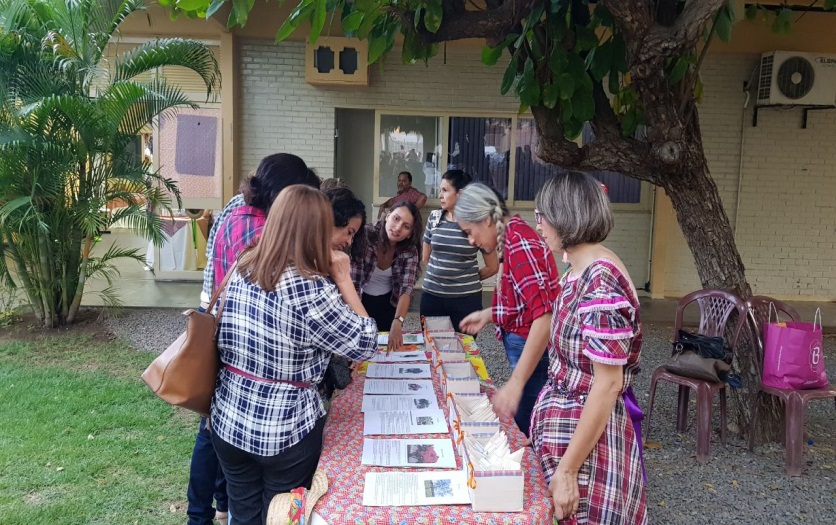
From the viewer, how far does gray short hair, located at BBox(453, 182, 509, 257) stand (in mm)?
2719

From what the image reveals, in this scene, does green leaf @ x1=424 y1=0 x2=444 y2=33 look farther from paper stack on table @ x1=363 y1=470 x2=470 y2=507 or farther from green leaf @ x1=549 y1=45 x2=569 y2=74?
paper stack on table @ x1=363 y1=470 x2=470 y2=507

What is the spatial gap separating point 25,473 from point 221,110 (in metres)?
5.97

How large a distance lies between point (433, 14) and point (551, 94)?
0.82 metres

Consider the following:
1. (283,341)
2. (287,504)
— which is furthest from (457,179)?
(287,504)

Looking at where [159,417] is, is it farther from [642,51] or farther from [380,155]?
[380,155]

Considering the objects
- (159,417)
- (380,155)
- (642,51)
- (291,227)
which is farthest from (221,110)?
(291,227)

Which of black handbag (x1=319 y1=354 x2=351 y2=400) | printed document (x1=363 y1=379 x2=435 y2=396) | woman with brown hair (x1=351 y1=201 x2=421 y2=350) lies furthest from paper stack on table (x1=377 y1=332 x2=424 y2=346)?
black handbag (x1=319 y1=354 x2=351 y2=400)

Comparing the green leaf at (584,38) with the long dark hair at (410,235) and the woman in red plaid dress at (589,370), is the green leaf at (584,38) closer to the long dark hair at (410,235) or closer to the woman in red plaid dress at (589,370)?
the long dark hair at (410,235)

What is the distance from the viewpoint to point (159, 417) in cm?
447

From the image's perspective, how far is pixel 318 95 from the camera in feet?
28.7

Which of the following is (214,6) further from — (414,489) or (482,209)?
(414,489)

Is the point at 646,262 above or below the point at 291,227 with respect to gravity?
below

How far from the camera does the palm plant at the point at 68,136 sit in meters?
6.04

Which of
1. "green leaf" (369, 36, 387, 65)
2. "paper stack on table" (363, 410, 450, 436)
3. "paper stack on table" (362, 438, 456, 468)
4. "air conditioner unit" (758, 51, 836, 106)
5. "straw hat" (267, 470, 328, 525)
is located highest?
"air conditioner unit" (758, 51, 836, 106)
